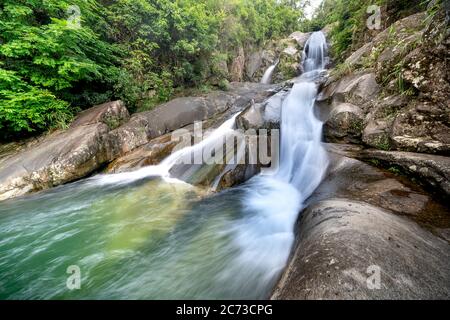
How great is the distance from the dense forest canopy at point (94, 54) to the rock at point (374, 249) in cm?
805

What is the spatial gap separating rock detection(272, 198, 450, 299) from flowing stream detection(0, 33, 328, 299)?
88 cm

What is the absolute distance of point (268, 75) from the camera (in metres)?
16.6

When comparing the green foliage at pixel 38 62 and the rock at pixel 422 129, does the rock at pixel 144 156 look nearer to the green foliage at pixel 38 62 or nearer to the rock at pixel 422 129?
the green foliage at pixel 38 62

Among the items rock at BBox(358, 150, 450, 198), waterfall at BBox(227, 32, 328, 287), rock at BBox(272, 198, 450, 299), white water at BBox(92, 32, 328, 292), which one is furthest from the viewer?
waterfall at BBox(227, 32, 328, 287)

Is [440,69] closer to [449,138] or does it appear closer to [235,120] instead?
[449,138]

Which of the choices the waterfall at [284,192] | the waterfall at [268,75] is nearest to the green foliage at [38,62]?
the waterfall at [284,192]

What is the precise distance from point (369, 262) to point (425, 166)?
2169mm

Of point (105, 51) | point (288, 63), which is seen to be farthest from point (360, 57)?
point (288, 63)

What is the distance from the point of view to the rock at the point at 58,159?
5.71 meters

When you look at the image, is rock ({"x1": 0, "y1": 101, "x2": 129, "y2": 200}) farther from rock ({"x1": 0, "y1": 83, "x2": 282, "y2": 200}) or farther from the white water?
the white water

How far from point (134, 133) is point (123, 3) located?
214 inches

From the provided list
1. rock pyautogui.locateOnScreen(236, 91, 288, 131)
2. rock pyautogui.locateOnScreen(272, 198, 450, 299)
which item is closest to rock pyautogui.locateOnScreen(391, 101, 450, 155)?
rock pyautogui.locateOnScreen(272, 198, 450, 299)

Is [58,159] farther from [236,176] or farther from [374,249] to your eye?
[374,249]

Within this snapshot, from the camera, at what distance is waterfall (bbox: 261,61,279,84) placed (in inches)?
641
